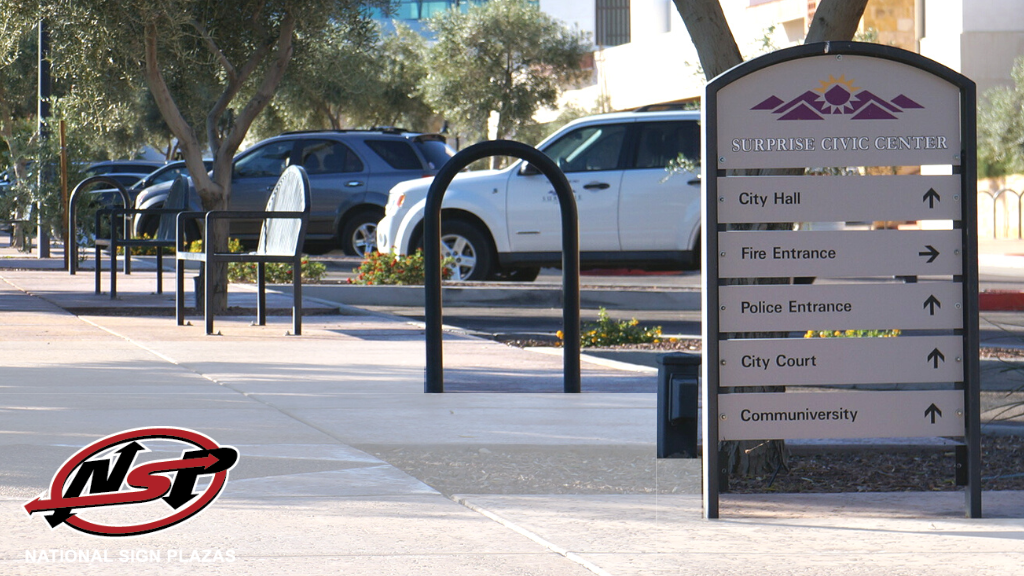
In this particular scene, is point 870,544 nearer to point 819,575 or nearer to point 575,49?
point 819,575

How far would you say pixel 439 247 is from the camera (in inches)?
247

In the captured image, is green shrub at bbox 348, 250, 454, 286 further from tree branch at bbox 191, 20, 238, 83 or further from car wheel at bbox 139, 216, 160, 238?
car wheel at bbox 139, 216, 160, 238

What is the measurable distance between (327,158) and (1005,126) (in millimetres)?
20284

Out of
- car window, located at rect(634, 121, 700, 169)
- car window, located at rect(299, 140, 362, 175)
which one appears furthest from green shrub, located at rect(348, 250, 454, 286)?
car window, located at rect(299, 140, 362, 175)

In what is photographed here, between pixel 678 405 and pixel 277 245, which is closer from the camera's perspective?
pixel 678 405

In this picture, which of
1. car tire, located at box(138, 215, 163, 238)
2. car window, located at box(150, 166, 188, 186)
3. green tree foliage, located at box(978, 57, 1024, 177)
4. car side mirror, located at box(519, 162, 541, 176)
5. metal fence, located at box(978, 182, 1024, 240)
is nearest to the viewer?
car side mirror, located at box(519, 162, 541, 176)

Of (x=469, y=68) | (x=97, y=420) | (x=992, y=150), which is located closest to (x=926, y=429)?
(x=97, y=420)

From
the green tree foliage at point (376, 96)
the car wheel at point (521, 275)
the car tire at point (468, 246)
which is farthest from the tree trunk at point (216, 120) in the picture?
the green tree foliage at point (376, 96)

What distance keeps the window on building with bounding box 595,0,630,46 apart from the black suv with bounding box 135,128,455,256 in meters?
45.7

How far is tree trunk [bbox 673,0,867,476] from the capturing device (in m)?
4.98

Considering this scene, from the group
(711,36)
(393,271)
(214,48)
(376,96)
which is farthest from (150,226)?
(376,96)

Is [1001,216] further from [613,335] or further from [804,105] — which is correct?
Answer: [804,105]

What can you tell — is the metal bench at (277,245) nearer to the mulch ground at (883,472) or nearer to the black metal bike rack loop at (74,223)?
the mulch ground at (883,472)
